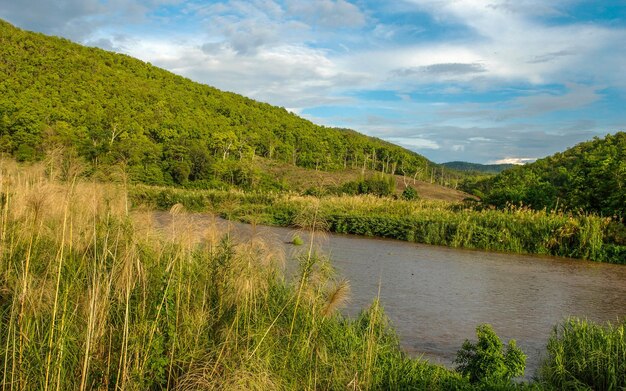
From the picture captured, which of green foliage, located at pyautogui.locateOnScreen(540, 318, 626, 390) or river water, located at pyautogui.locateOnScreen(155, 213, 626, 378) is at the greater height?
green foliage, located at pyautogui.locateOnScreen(540, 318, 626, 390)

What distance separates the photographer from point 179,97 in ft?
238

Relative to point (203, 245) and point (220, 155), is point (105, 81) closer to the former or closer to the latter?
point (220, 155)

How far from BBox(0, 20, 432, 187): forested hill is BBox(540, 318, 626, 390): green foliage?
23346mm

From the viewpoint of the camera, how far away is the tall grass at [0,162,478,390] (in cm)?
304

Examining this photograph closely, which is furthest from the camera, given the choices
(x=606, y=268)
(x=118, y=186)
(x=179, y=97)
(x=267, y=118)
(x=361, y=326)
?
(x=267, y=118)

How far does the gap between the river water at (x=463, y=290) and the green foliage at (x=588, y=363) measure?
1.59ft

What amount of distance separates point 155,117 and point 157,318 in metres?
57.0

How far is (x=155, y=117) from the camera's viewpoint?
5712 centimetres

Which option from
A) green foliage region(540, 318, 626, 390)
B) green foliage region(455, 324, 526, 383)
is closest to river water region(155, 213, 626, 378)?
green foliage region(540, 318, 626, 390)

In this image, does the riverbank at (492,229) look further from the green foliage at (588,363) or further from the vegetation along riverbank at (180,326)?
the green foliage at (588,363)

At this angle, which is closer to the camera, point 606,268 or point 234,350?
point 234,350

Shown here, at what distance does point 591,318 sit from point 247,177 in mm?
37481

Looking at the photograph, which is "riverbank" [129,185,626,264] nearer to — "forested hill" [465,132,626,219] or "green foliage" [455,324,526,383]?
"forested hill" [465,132,626,219]

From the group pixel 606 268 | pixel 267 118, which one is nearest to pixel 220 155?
pixel 267 118
